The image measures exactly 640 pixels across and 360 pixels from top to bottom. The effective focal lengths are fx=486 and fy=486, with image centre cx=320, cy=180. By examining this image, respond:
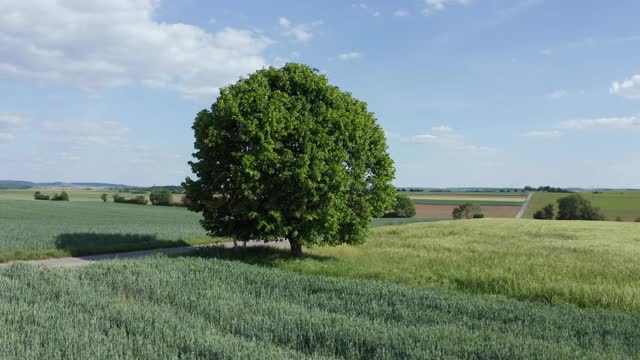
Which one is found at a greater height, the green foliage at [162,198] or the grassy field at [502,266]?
the green foliage at [162,198]

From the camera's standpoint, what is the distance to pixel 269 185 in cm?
2230

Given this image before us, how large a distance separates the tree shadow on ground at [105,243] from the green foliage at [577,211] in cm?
6971

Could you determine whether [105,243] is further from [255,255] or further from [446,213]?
[446,213]

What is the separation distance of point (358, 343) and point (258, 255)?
15.1 meters

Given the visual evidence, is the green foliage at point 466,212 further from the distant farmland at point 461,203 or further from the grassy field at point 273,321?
the grassy field at point 273,321

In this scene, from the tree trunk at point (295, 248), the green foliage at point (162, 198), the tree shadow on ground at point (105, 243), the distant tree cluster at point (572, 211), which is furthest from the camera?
the green foliage at point (162, 198)

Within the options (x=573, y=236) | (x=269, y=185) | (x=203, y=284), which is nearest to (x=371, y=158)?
(x=269, y=185)

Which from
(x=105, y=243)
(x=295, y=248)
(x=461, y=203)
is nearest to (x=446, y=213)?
(x=461, y=203)

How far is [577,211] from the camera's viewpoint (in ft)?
263

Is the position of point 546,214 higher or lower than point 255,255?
higher

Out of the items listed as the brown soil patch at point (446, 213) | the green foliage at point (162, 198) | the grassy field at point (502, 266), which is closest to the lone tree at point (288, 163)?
the grassy field at point (502, 266)

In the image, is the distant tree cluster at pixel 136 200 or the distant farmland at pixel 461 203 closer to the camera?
the distant farmland at pixel 461 203

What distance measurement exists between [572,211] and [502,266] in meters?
67.9

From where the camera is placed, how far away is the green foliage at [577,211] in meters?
79.8
